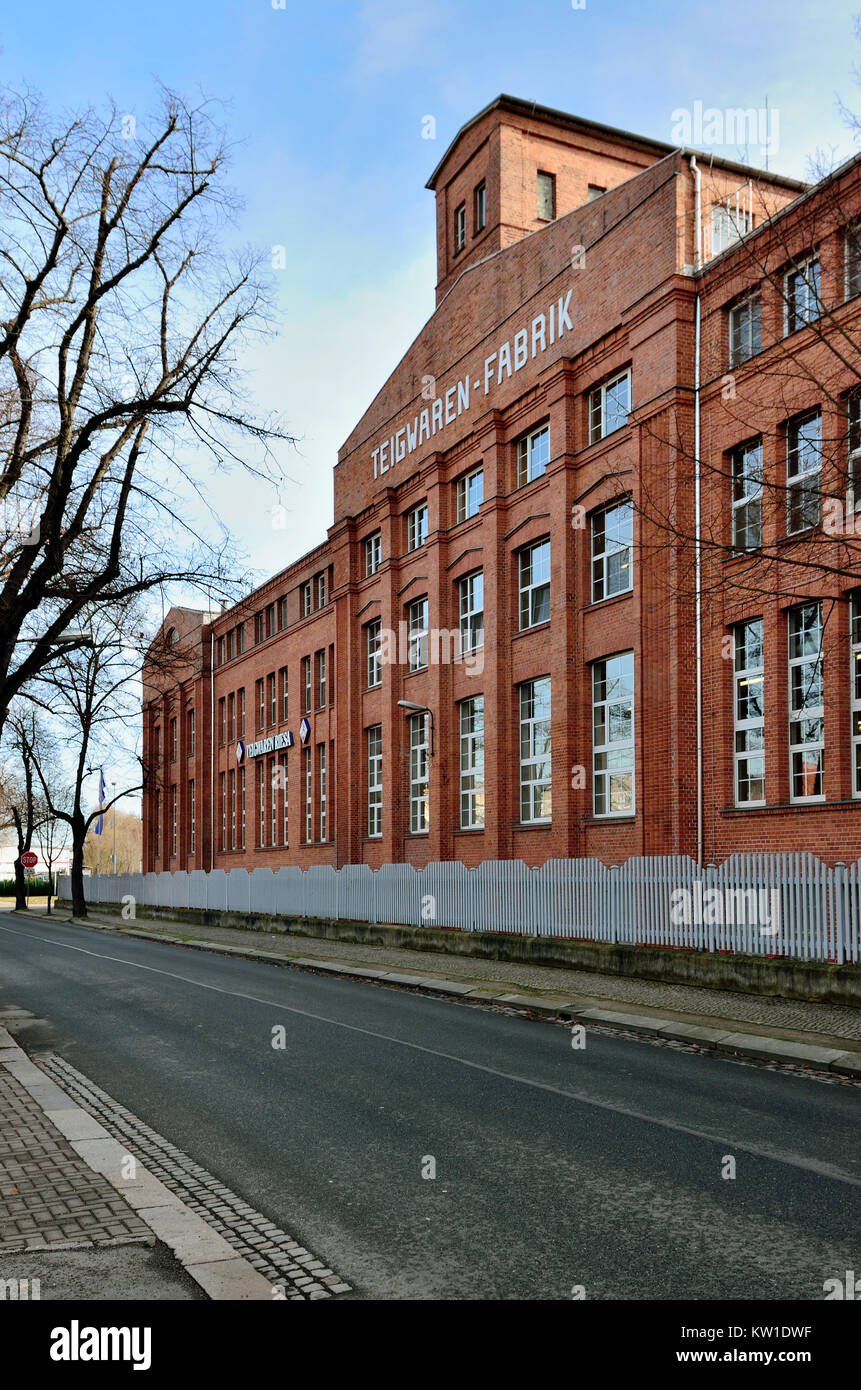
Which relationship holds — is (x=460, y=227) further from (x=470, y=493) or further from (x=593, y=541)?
(x=593, y=541)

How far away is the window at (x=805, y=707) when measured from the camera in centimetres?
1856

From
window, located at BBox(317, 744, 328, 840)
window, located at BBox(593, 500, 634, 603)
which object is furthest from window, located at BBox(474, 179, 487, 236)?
window, located at BBox(317, 744, 328, 840)

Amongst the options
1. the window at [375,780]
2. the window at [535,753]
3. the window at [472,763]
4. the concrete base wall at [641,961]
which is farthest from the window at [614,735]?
the window at [375,780]

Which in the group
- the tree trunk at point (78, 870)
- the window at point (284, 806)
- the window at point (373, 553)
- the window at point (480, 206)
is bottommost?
the tree trunk at point (78, 870)

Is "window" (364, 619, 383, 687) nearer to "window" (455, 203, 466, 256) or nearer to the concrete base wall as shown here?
the concrete base wall

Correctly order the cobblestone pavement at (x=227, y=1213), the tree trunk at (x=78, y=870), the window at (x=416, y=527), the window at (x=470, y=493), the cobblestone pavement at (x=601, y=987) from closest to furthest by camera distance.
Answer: the cobblestone pavement at (x=227, y=1213) → the cobblestone pavement at (x=601, y=987) → the window at (x=470, y=493) → the window at (x=416, y=527) → the tree trunk at (x=78, y=870)

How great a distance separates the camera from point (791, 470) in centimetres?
1923

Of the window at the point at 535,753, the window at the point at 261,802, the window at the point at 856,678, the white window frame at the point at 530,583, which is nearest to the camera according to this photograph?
the window at the point at 856,678

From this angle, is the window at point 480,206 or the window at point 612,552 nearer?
the window at point 612,552

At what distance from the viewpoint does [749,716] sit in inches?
789

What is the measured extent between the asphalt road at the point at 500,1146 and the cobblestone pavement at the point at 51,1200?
748 mm

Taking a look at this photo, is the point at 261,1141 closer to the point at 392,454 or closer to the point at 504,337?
the point at 504,337

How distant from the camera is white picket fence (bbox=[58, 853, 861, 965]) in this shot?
48.2 ft

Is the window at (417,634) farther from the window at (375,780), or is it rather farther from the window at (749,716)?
the window at (749,716)
